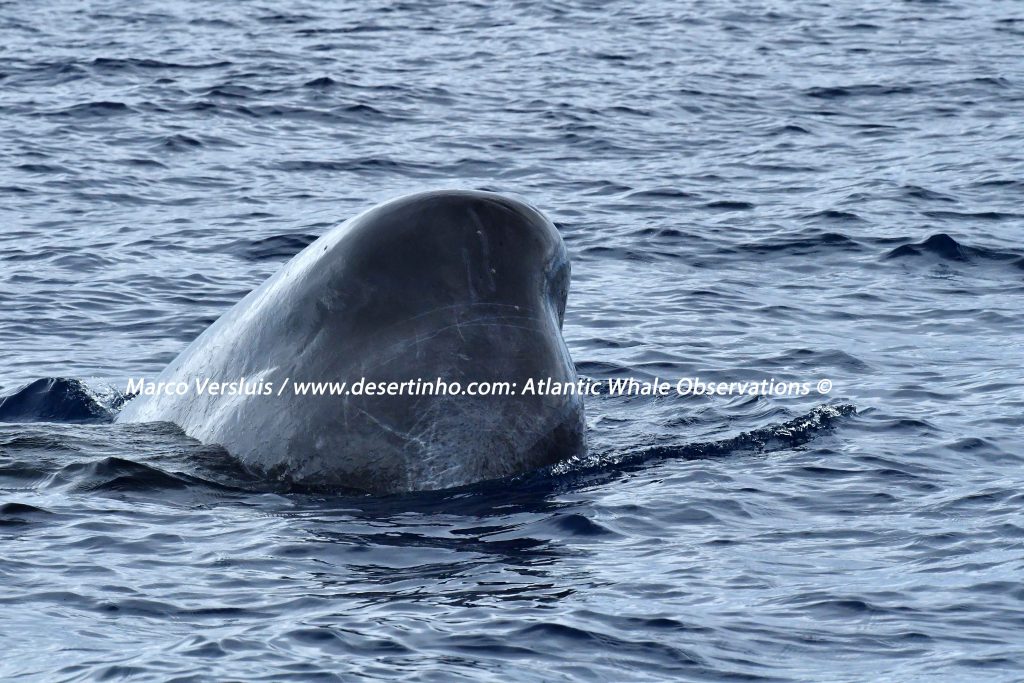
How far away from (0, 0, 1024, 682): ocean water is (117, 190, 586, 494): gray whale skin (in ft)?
0.84

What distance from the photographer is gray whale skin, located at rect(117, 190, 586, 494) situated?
33.1ft

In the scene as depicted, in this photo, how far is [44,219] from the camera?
22.5 meters

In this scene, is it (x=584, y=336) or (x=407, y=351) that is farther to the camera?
(x=584, y=336)

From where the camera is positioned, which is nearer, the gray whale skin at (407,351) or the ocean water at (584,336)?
the ocean water at (584,336)

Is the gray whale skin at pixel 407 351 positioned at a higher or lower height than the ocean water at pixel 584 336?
higher

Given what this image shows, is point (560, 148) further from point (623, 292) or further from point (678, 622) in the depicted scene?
point (678, 622)

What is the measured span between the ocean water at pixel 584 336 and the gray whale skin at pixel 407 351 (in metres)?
0.25

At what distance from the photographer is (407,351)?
1006cm

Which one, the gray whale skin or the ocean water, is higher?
the gray whale skin

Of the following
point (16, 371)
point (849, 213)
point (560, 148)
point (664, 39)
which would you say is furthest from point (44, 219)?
point (664, 39)

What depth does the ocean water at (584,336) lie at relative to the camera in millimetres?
8742

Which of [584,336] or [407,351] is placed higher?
[407,351]

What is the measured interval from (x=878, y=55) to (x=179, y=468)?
29200 mm

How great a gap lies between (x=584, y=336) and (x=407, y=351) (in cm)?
738
